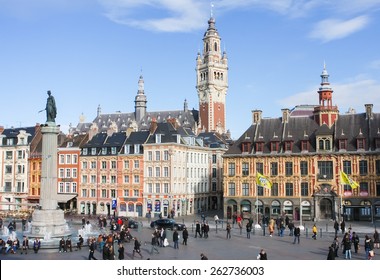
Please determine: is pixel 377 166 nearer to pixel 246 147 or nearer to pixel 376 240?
pixel 246 147

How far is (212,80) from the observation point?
13275 cm

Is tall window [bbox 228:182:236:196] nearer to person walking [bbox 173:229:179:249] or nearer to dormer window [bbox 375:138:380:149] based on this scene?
dormer window [bbox 375:138:380:149]

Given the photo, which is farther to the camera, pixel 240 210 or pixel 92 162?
pixel 92 162

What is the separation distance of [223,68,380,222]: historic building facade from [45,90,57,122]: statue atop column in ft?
90.2

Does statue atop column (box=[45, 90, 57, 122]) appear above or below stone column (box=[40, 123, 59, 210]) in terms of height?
above

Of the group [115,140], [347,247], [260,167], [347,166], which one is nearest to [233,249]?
[347,247]

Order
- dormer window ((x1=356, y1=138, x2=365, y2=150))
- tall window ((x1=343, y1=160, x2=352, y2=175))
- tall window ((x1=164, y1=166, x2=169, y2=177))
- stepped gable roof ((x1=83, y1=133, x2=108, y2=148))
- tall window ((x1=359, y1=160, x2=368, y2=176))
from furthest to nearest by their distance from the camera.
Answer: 1. stepped gable roof ((x1=83, y1=133, x2=108, y2=148))
2. tall window ((x1=164, y1=166, x2=169, y2=177))
3. tall window ((x1=343, y1=160, x2=352, y2=175))
4. dormer window ((x1=356, y1=138, x2=365, y2=150))
5. tall window ((x1=359, y1=160, x2=368, y2=176))

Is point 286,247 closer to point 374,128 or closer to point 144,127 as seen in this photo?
point 374,128

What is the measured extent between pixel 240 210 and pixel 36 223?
3272 cm

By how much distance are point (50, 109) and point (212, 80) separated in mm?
95817

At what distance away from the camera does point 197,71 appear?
451 ft

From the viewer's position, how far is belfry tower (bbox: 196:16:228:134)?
12875 centimetres

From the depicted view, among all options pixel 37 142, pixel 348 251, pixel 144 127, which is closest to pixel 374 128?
pixel 348 251

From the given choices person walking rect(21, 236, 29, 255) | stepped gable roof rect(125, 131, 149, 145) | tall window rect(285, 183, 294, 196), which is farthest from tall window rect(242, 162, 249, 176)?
person walking rect(21, 236, 29, 255)
